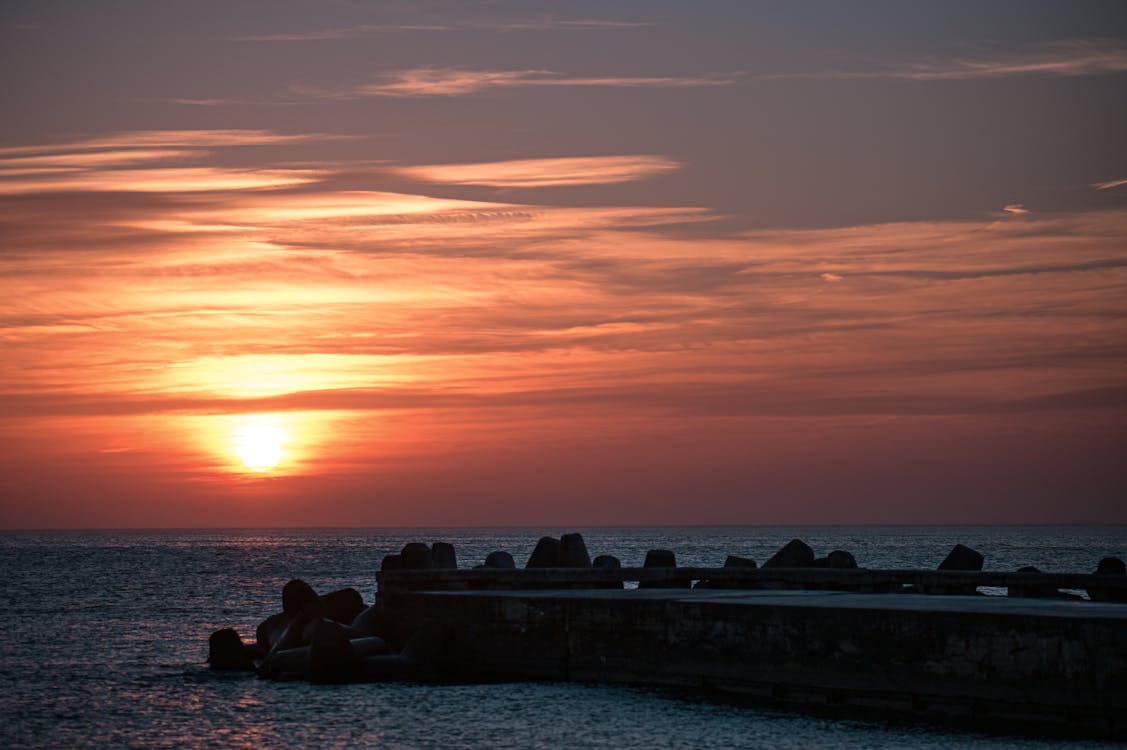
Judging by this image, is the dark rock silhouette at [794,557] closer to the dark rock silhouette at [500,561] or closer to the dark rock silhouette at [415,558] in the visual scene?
the dark rock silhouette at [500,561]

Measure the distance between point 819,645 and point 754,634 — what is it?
1301 millimetres

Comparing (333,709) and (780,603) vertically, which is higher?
(780,603)

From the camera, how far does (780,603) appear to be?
2197cm

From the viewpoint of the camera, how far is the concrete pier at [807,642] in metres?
18.0

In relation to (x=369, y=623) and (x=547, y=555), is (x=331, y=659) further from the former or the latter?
(x=547, y=555)

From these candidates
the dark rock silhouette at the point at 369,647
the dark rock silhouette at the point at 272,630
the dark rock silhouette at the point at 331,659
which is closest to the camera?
the dark rock silhouette at the point at 331,659

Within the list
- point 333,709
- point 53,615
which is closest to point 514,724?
point 333,709

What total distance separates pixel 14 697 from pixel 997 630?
61.6ft

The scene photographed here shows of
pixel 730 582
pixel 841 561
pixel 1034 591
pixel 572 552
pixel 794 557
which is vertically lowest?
pixel 1034 591

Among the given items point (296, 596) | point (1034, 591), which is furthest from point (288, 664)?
point (1034, 591)

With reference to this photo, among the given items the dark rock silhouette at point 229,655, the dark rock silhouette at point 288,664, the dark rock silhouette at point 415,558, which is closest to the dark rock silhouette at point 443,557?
the dark rock silhouette at point 415,558

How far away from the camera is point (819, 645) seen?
2077 centimetres

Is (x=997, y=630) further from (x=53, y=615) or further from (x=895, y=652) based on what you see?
(x=53, y=615)

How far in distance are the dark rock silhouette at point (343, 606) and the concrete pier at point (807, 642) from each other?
7.08 ft
